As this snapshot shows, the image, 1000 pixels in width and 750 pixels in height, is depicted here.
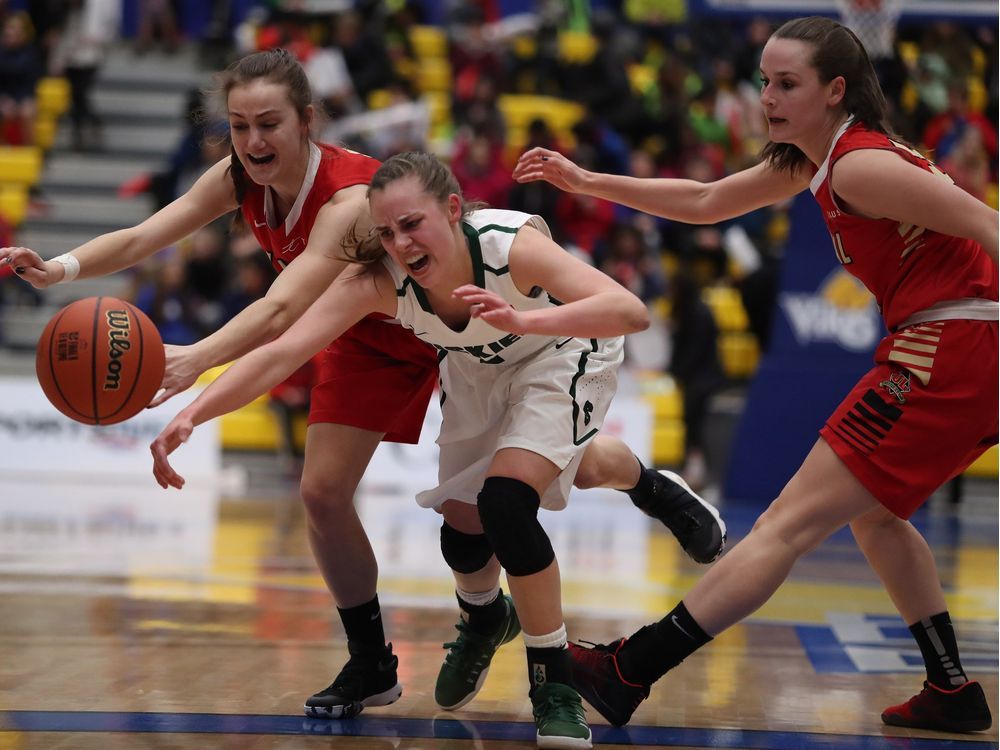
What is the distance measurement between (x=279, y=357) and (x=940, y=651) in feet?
6.79

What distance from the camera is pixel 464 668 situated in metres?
3.91

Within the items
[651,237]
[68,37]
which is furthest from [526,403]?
[68,37]

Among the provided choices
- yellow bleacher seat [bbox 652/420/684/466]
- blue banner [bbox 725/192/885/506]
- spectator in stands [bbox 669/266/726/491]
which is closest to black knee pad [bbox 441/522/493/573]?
blue banner [bbox 725/192/885/506]

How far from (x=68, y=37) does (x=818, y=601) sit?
39.7 ft

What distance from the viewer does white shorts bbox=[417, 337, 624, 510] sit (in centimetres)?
357

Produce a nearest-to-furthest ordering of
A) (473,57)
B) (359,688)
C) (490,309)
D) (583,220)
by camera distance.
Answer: (490,309) → (359,688) → (583,220) → (473,57)

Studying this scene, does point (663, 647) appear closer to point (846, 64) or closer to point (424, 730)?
point (424, 730)

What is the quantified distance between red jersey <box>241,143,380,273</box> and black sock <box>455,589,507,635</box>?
1.17 metres

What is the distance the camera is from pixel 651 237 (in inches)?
457

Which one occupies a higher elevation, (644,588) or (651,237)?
(651,237)

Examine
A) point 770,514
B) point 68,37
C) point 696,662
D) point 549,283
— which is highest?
point 68,37

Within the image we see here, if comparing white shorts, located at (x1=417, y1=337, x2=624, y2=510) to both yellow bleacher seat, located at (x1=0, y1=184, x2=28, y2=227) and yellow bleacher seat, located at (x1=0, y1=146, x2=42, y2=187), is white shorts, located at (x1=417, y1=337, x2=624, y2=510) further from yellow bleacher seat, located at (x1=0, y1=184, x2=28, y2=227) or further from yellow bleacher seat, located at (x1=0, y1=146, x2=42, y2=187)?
yellow bleacher seat, located at (x1=0, y1=146, x2=42, y2=187)

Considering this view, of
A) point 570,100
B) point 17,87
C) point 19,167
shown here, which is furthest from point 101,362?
point 17,87

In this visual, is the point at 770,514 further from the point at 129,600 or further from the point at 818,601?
the point at 129,600
